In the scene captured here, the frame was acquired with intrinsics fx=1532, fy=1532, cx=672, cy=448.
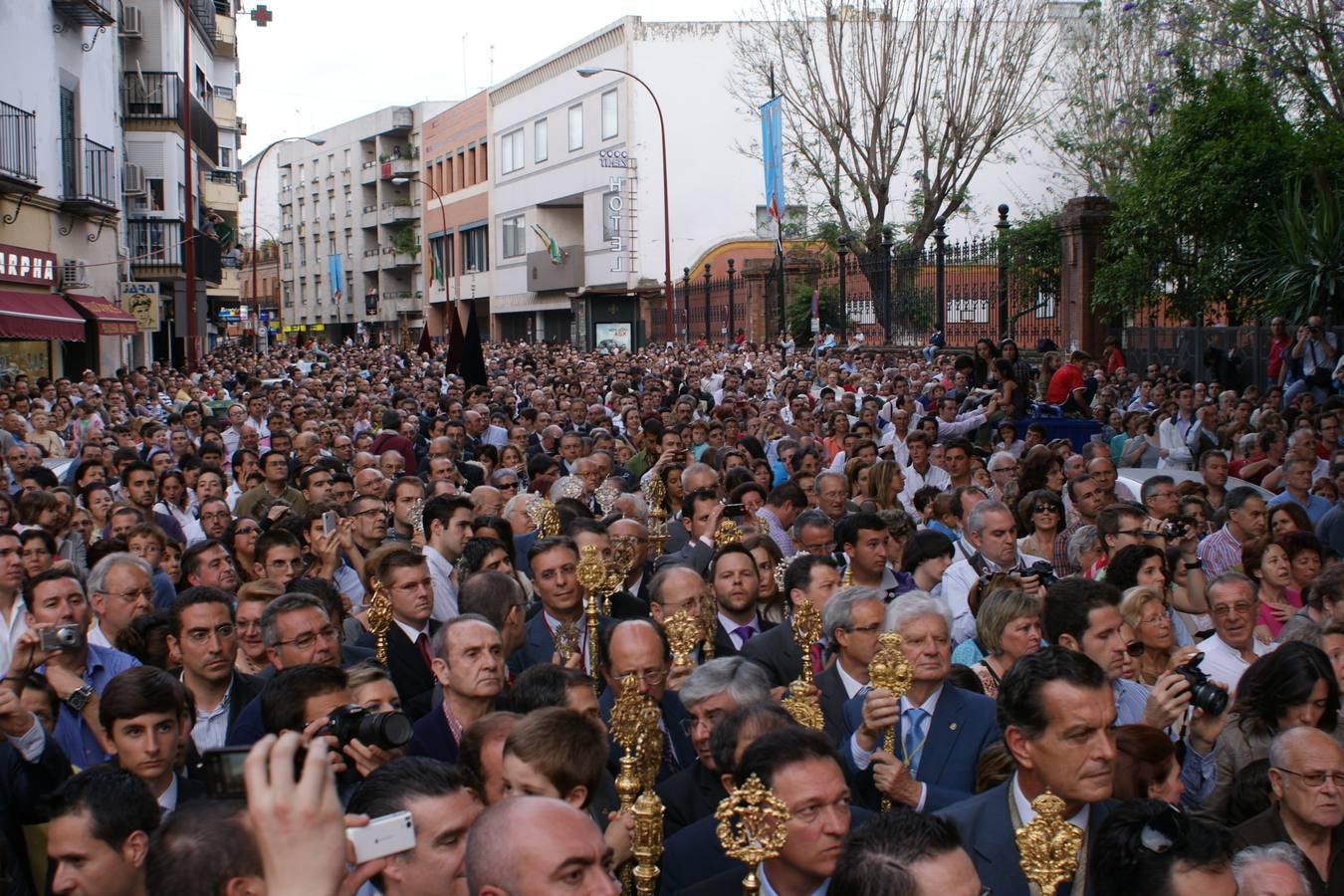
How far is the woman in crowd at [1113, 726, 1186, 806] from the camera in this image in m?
4.87

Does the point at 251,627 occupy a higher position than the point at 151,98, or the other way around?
the point at 151,98

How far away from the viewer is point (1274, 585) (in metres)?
8.05

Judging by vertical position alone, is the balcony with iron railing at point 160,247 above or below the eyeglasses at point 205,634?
above

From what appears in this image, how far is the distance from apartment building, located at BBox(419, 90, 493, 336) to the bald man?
6513 cm

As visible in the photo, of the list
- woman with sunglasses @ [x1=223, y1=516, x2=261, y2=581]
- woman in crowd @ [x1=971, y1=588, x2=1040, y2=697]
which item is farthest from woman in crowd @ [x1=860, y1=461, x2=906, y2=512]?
woman in crowd @ [x1=971, y1=588, x2=1040, y2=697]

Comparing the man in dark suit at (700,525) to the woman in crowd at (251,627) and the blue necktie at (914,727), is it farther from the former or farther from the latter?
the blue necktie at (914,727)

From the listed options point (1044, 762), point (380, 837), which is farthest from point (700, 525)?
point (380, 837)

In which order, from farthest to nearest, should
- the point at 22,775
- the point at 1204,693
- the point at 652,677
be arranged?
the point at 652,677 < the point at 1204,693 < the point at 22,775

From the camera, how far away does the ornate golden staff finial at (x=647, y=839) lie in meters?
4.25

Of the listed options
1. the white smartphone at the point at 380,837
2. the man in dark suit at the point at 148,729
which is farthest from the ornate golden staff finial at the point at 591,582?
the white smartphone at the point at 380,837

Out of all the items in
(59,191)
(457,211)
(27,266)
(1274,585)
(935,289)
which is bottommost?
(1274,585)

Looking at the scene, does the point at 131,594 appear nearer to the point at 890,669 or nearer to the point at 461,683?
the point at 461,683

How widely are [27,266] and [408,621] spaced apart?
22574mm

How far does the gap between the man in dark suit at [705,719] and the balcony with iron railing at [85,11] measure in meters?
27.5
